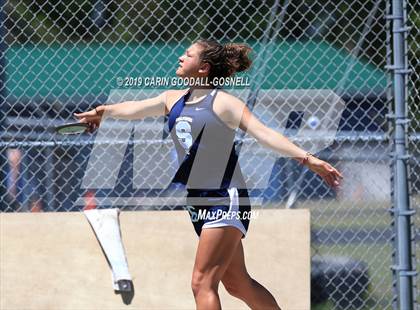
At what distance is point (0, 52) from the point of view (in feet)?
18.7

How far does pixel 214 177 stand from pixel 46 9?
3.49 m

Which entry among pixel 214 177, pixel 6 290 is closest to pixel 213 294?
pixel 214 177

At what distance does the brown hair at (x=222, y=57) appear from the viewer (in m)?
4.37

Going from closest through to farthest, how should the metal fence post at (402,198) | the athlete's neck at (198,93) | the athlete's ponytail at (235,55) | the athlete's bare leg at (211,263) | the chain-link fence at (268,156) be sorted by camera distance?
the athlete's bare leg at (211,263) → the athlete's neck at (198,93) → the athlete's ponytail at (235,55) → the metal fence post at (402,198) → the chain-link fence at (268,156)

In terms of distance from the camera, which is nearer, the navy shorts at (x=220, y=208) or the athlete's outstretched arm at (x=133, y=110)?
the navy shorts at (x=220, y=208)

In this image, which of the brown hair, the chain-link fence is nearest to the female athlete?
the brown hair

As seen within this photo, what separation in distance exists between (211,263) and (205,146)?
2.14 feet

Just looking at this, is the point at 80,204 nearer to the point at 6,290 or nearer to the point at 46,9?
the point at 6,290

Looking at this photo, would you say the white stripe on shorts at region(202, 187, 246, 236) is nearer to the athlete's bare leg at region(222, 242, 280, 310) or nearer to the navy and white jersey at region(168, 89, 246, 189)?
the navy and white jersey at region(168, 89, 246, 189)

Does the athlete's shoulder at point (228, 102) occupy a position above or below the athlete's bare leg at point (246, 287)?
above

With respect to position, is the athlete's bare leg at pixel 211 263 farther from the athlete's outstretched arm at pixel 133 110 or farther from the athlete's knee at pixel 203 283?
the athlete's outstretched arm at pixel 133 110

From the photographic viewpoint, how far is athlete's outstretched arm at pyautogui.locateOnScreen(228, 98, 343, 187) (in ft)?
A: 12.7

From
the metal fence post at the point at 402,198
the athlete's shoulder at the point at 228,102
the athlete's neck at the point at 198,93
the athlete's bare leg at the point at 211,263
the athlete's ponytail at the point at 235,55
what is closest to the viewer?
the athlete's bare leg at the point at 211,263

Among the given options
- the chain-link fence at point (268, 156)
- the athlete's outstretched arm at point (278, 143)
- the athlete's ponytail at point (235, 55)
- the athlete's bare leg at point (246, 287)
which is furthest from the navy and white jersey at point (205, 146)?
the chain-link fence at point (268, 156)
